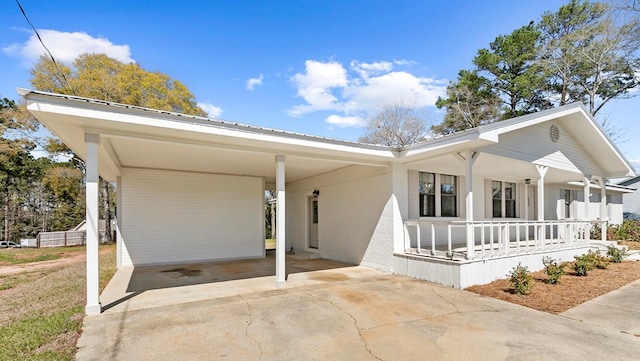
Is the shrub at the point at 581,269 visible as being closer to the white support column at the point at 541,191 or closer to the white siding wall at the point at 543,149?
the white support column at the point at 541,191

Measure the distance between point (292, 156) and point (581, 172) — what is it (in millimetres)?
9735

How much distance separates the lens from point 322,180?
1111 cm

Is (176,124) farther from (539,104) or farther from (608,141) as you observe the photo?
(539,104)

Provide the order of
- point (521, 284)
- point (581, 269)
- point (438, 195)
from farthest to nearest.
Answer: point (438, 195) < point (581, 269) < point (521, 284)

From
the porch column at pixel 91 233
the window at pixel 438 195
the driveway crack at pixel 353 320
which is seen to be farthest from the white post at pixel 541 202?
the porch column at pixel 91 233

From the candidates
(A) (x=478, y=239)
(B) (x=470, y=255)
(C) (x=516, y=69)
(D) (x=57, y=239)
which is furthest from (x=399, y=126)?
(D) (x=57, y=239)

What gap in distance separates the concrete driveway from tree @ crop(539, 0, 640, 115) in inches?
805

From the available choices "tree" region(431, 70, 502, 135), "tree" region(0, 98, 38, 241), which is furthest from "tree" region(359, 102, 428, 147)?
"tree" region(0, 98, 38, 241)

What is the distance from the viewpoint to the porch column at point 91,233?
16.5ft

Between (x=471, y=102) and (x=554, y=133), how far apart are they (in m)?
14.8

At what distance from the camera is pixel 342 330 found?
439 cm

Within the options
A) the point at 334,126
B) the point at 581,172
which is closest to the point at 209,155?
the point at 581,172

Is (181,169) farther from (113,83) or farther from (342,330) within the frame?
(113,83)

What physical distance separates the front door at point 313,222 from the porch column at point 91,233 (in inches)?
298
